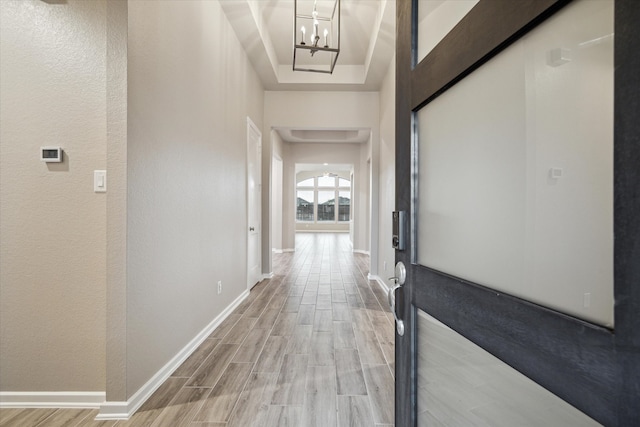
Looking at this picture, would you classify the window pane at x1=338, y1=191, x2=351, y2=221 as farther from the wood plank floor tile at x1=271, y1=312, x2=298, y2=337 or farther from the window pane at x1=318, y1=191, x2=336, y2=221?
the wood plank floor tile at x1=271, y1=312, x2=298, y2=337

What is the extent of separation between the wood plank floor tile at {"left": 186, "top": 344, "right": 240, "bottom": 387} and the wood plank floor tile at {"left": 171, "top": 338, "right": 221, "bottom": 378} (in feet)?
0.13

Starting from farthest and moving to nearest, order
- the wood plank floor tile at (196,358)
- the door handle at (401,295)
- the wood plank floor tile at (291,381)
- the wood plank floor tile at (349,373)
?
the wood plank floor tile at (196,358)
the wood plank floor tile at (349,373)
the wood plank floor tile at (291,381)
the door handle at (401,295)

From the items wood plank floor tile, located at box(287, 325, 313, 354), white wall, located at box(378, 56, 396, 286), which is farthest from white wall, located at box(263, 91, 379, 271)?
wood plank floor tile, located at box(287, 325, 313, 354)

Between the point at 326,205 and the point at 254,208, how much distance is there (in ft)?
40.1

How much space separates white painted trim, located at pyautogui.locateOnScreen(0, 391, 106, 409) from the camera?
1.93m

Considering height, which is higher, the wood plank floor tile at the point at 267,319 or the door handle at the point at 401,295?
the door handle at the point at 401,295

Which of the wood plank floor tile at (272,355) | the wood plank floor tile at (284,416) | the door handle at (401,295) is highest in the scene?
the door handle at (401,295)

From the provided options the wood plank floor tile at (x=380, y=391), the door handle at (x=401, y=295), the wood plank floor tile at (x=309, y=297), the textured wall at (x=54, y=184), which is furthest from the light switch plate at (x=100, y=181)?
the wood plank floor tile at (x=309, y=297)

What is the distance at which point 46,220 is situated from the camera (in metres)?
1.92

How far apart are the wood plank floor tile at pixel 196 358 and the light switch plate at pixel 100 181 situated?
1354 millimetres

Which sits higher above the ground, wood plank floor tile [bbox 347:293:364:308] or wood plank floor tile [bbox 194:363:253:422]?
wood plank floor tile [bbox 347:293:364:308]

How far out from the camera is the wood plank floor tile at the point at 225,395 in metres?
1.84

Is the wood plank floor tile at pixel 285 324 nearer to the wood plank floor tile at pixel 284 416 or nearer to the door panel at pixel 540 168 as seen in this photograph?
the wood plank floor tile at pixel 284 416

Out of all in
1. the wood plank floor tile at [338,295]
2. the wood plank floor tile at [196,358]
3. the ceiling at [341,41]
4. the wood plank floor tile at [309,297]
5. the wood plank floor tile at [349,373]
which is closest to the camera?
the wood plank floor tile at [349,373]
